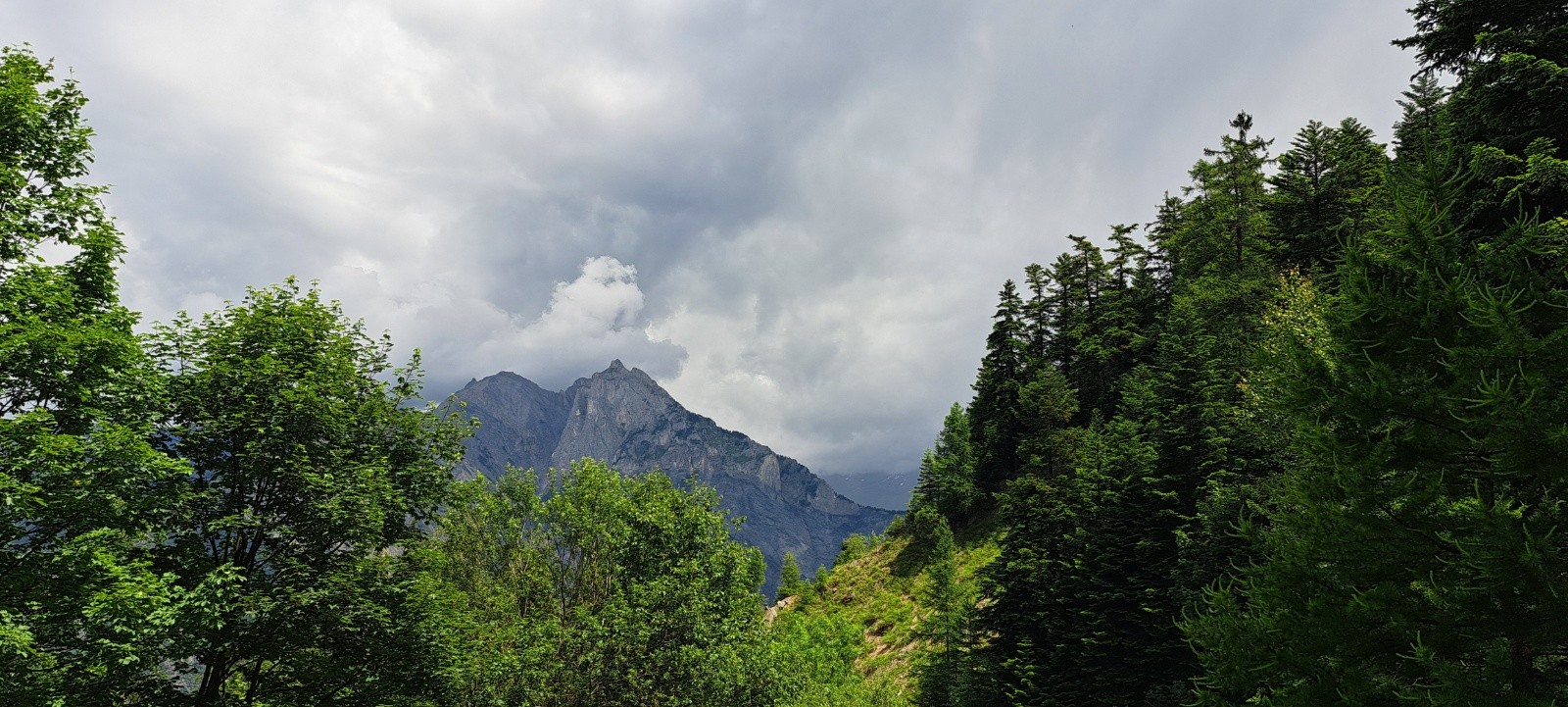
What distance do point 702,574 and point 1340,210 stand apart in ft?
138

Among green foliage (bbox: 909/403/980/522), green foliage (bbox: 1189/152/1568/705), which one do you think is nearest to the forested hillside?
green foliage (bbox: 1189/152/1568/705)

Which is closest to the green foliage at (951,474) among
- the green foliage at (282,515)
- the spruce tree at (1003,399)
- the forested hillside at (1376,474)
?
the spruce tree at (1003,399)

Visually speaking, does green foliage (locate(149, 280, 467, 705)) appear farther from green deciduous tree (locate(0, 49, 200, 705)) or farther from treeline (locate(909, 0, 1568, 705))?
treeline (locate(909, 0, 1568, 705))

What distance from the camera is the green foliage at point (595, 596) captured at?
72.7 ft

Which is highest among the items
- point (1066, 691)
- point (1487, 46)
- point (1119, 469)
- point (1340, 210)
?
point (1340, 210)

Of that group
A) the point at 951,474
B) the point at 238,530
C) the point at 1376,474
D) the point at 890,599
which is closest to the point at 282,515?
the point at 238,530

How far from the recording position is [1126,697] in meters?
24.6

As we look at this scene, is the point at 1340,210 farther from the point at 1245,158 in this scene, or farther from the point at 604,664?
the point at 604,664

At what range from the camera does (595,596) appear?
28.4 m

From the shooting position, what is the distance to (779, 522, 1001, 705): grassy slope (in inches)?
1866

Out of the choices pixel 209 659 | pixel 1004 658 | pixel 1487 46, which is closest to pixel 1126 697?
pixel 1004 658

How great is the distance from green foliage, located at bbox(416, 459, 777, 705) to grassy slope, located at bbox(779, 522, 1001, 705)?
53.7ft

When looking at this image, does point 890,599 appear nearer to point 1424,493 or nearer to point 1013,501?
point 1013,501

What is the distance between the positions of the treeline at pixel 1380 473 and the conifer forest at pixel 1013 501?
0.06 metres
